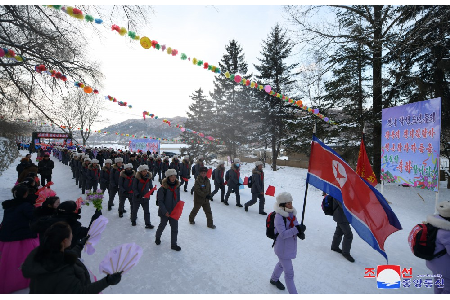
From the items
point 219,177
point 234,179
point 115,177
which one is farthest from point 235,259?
point 115,177

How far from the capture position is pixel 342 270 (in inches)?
170

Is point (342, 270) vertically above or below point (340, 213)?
below

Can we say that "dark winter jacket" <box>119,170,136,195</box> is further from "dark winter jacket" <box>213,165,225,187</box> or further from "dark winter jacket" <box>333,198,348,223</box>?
"dark winter jacket" <box>333,198,348,223</box>

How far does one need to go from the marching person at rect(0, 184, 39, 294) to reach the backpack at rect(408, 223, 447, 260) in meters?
5.74

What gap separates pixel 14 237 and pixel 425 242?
614 centimetres

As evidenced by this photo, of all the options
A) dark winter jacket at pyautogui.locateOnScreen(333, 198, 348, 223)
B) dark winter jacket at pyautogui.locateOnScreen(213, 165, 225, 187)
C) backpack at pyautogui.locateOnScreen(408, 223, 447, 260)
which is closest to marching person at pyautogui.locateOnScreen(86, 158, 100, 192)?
dark winter jacket at pyautogui.locateOnScreen(213, 165, 225, 187)

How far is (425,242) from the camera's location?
308cm

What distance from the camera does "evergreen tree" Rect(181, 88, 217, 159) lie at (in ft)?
78.5

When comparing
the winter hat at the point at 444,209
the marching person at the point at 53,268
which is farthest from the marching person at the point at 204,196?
the winter hat at the point at 444,209

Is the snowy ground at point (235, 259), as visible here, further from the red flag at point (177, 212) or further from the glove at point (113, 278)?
the glove at point (113, 278)
